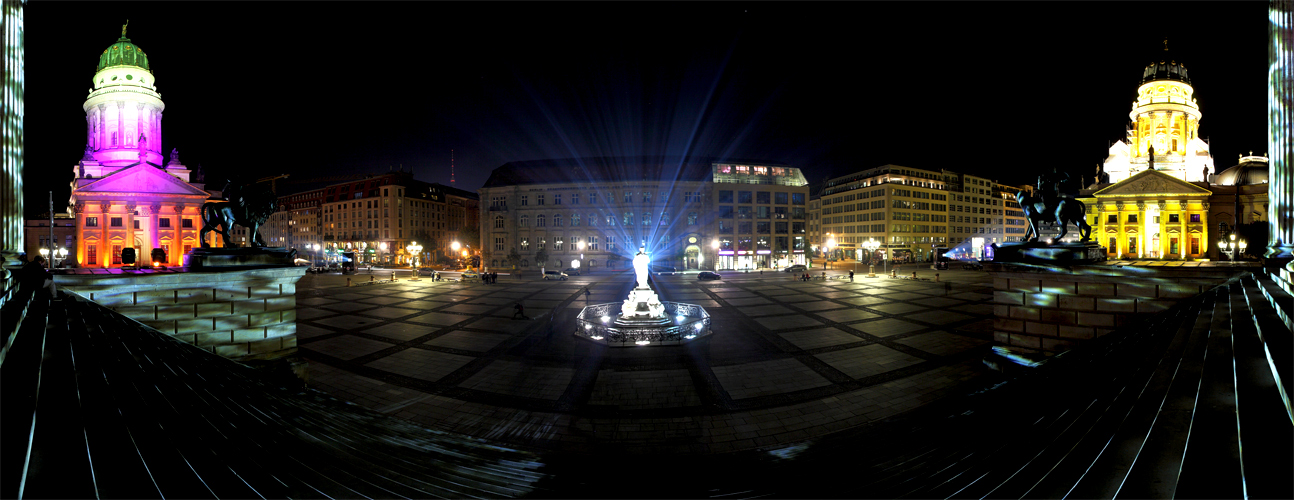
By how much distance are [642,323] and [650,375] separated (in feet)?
18.1

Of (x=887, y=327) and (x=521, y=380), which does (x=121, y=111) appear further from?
(x=887, y=327)

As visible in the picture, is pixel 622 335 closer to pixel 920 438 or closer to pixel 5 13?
pixel 920 438

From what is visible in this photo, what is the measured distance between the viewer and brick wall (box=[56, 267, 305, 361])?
261 inches

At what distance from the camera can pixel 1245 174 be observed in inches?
1898

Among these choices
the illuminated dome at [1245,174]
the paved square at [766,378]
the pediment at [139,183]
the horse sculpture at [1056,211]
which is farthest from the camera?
the illuminated dome at [1245,174]

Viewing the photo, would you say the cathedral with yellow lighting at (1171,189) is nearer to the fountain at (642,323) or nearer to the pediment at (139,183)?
the fountain at (642,323)

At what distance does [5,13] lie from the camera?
17.8 feet

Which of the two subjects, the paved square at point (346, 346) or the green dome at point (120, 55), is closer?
the paved square at point (346, 346)

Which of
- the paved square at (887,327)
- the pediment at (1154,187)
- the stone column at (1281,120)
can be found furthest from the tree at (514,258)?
the pediment at (1154,187)

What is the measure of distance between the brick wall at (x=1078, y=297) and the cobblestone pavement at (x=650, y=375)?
4.91 feet

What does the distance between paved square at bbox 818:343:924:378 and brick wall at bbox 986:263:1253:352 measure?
231 centimetres

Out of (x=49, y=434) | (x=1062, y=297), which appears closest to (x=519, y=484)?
(x=49, y=434)

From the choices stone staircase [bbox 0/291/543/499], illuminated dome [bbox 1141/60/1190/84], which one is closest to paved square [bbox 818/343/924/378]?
stone staircase [bbox 0/291/543/499]

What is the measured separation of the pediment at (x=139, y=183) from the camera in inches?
1452
